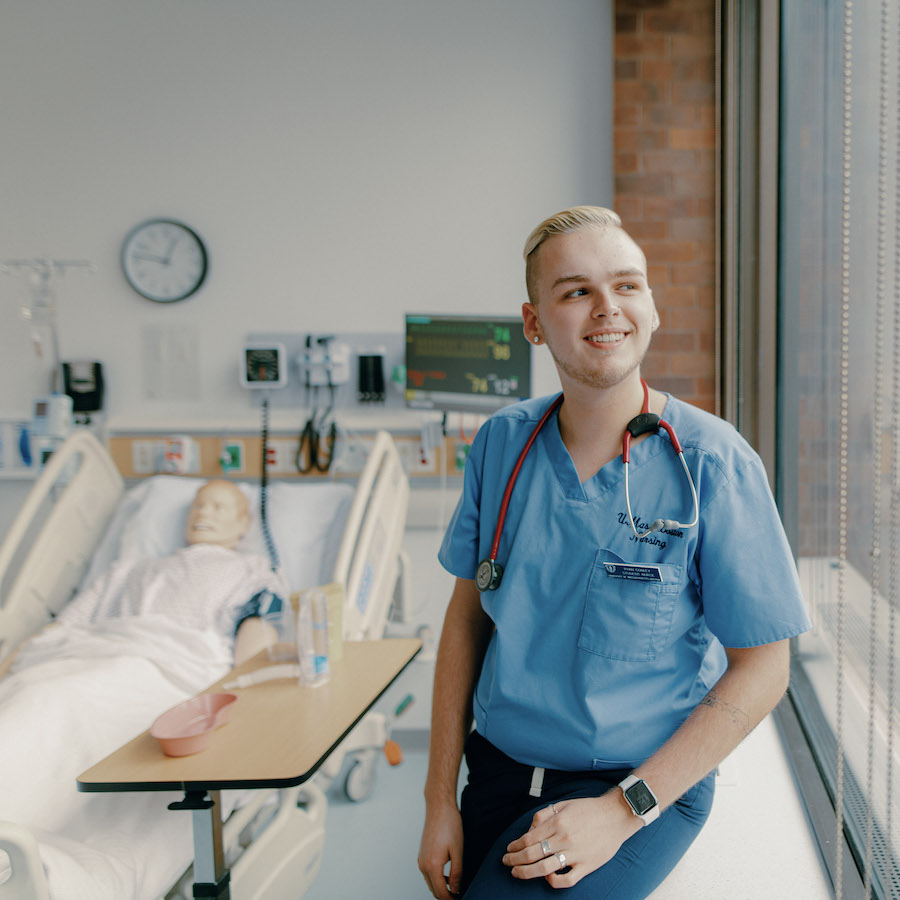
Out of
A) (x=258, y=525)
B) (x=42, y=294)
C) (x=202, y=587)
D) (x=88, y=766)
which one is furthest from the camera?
(x=42, y=294)

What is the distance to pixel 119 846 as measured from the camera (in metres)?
1.49

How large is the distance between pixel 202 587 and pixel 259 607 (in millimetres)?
225

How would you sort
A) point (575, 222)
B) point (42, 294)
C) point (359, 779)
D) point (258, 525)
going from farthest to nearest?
1. point (42, 294)
2. point (258, 525)
3. point (359, 779)
4. point (575, 222)

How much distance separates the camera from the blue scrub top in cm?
115

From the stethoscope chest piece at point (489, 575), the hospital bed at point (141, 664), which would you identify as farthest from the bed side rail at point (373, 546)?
the stethoscope chest piece at point (489, 575)

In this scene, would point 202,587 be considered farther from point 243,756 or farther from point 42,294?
point 42,294

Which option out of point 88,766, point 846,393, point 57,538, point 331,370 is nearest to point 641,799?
point 846,393

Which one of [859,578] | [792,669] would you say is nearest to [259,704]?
[859,578]

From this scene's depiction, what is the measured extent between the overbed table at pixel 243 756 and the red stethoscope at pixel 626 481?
1.28 feet

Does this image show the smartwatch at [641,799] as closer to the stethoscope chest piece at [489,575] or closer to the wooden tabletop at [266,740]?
the stethoscope chest piece at [489,575]

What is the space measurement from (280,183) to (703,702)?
9.08 ft

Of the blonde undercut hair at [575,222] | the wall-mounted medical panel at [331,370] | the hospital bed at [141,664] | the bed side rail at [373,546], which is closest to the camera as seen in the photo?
the blonde undercut hair at [575,222]

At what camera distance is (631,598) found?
1.19 meters

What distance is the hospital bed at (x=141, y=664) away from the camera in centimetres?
144
